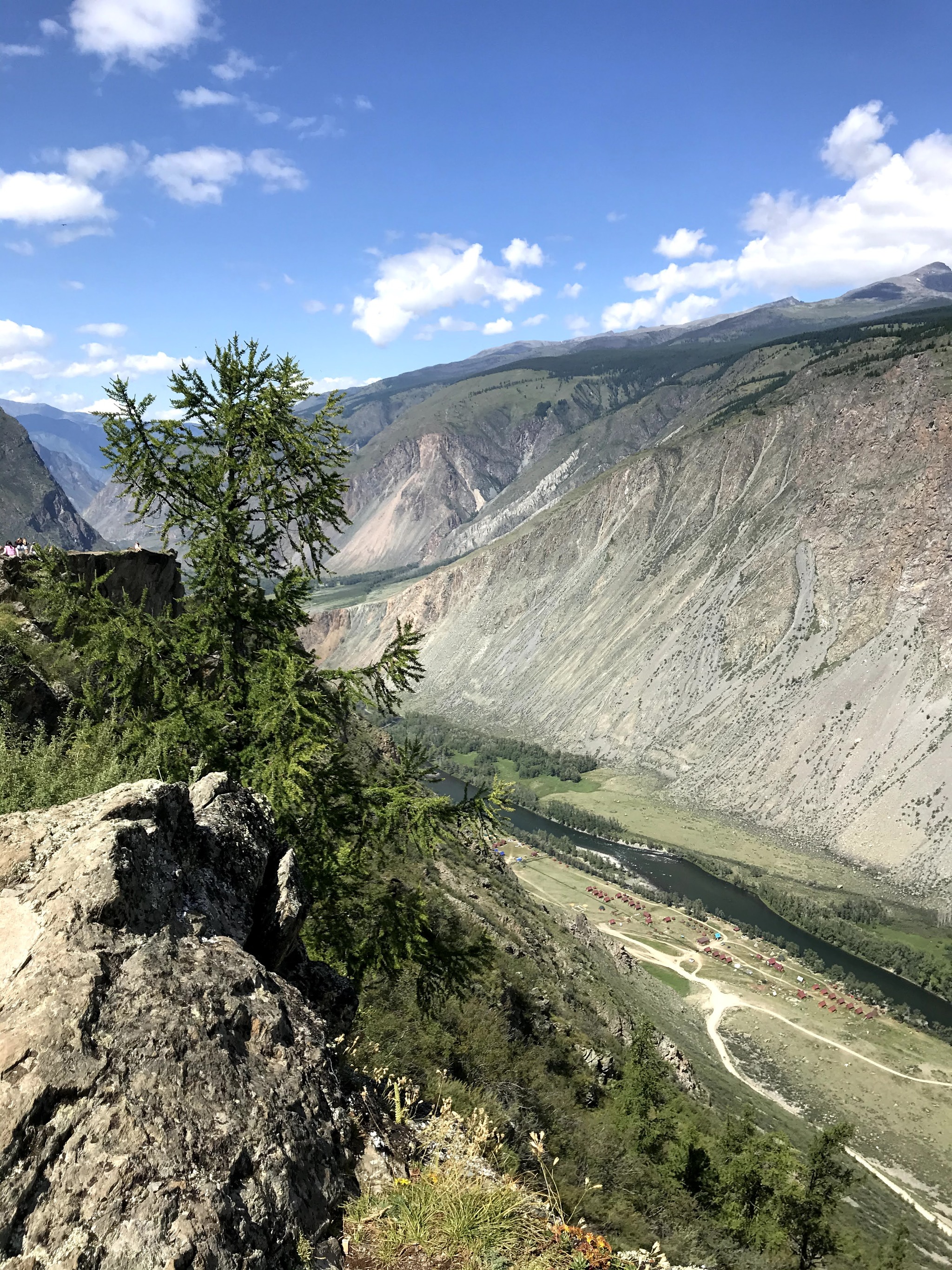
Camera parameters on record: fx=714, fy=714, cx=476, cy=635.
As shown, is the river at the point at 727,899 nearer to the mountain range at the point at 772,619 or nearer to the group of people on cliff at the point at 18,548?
the mountain range at the point at 772,619

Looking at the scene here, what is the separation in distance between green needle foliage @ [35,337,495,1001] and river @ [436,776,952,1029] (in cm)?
5931

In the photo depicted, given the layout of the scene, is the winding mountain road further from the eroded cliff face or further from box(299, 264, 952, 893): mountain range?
the eroded cliff face

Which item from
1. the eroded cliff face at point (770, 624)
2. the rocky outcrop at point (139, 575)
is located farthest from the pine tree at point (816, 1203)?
the eroded cliff face at point (770, 624)

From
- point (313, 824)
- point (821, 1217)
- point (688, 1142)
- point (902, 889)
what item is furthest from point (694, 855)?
point (313, 824)

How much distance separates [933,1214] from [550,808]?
65326 mm

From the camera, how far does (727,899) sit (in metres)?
77.9

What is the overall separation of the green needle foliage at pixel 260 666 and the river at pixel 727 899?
59309 millimetres

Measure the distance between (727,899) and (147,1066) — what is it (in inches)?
3283

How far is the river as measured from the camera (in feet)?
207

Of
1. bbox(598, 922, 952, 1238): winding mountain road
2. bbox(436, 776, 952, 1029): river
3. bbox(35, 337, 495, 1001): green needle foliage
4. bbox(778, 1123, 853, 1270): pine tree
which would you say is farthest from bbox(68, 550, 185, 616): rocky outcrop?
bbox(436, 776, 952, 1029): river

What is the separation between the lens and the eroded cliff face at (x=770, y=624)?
85.6m

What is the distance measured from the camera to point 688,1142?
846 inches

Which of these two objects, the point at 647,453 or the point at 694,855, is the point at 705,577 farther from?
the point at 694,855

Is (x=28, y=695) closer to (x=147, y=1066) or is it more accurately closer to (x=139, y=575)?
(x=147, y=1066)
